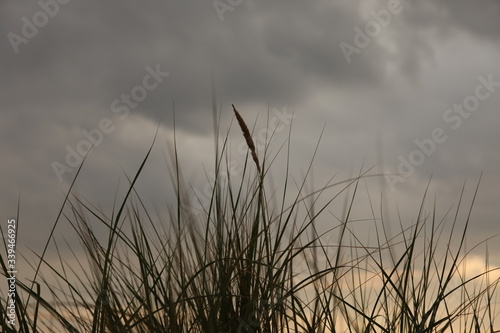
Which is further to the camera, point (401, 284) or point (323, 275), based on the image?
point (401, 284)

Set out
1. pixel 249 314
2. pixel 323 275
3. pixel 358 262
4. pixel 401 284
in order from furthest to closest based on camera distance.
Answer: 1. pixel 358 262
2. pixel 401 284
3. pixel 323 275
4. pixel 249 314

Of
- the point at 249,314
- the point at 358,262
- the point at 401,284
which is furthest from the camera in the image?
the point at 358,262

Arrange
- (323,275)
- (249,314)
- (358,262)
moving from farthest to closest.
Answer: (358,262)
(323,275)
(249,314)

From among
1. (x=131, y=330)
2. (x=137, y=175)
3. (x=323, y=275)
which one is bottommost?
(x=131, y=330)

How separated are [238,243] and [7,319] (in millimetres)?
831

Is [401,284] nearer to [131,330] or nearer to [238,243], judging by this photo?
[238,243]

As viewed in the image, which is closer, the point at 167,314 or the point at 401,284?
the point at 167,314

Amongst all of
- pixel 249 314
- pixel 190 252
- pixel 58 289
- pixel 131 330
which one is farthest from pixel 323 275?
pixel 58 289

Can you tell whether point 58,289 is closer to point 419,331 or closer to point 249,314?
point 249,314

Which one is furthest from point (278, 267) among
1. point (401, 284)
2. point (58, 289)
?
point (58, 289)

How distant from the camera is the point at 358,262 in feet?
9.12

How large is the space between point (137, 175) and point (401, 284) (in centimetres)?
109

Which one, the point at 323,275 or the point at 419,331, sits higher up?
the point at 323,275

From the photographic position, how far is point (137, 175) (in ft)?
7.68
